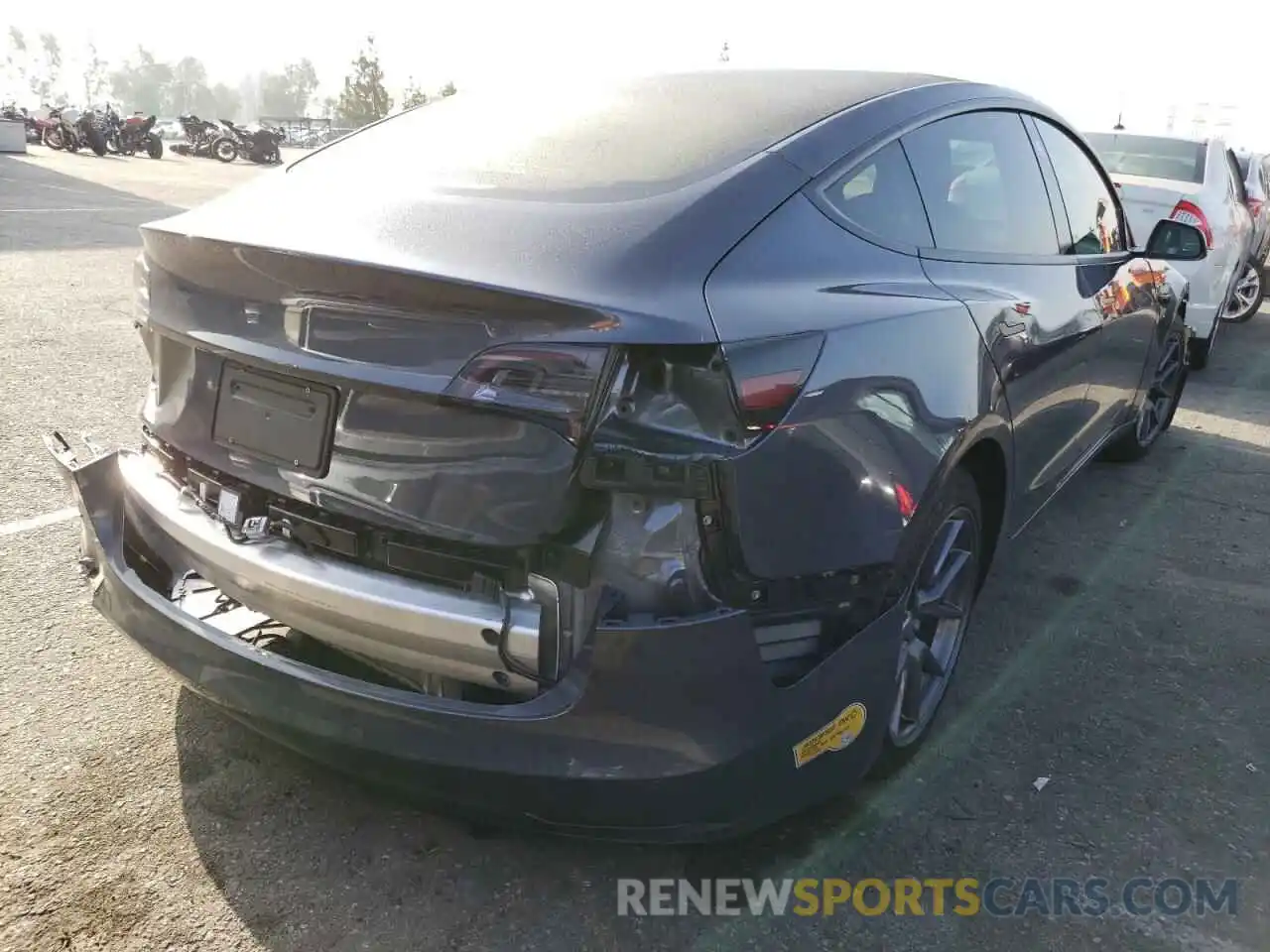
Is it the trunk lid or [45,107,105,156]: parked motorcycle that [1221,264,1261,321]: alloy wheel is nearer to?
the trunk lid

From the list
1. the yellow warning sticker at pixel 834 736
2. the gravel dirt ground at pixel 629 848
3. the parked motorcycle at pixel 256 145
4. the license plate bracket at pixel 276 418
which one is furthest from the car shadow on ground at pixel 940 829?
the parked motorcycle at pixel 256 145

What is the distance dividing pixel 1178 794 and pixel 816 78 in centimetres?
207

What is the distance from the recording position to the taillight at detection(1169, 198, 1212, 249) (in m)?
6.75

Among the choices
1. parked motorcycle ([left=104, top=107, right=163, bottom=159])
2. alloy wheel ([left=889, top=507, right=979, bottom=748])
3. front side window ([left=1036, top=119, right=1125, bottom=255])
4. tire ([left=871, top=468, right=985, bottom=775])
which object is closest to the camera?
tire ([left=871, top=468, right=985, bottom=775])

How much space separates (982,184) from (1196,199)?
4910 mm

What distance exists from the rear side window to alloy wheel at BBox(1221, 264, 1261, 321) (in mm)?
1810

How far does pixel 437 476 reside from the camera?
1.80 meters

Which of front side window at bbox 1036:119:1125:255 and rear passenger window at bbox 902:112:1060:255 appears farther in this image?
front side window at bbox 1036:119:1125:255

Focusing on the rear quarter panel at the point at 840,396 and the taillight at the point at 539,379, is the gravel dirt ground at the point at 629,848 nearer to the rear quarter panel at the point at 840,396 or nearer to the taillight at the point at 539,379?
the rear quarter panel at the point at 840,396

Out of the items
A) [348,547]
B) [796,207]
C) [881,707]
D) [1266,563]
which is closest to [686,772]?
[881,707]

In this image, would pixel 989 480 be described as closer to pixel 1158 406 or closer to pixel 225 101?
pixel 1158 406

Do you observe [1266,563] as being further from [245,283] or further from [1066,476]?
[245,283]

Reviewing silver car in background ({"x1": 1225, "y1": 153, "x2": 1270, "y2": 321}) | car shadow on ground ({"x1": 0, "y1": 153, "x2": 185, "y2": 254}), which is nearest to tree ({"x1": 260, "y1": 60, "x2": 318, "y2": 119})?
car shadow on ground ({"x1": 0, "y1": 153, "x2": 185, "y2": 254})

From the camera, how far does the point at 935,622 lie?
2.63m
